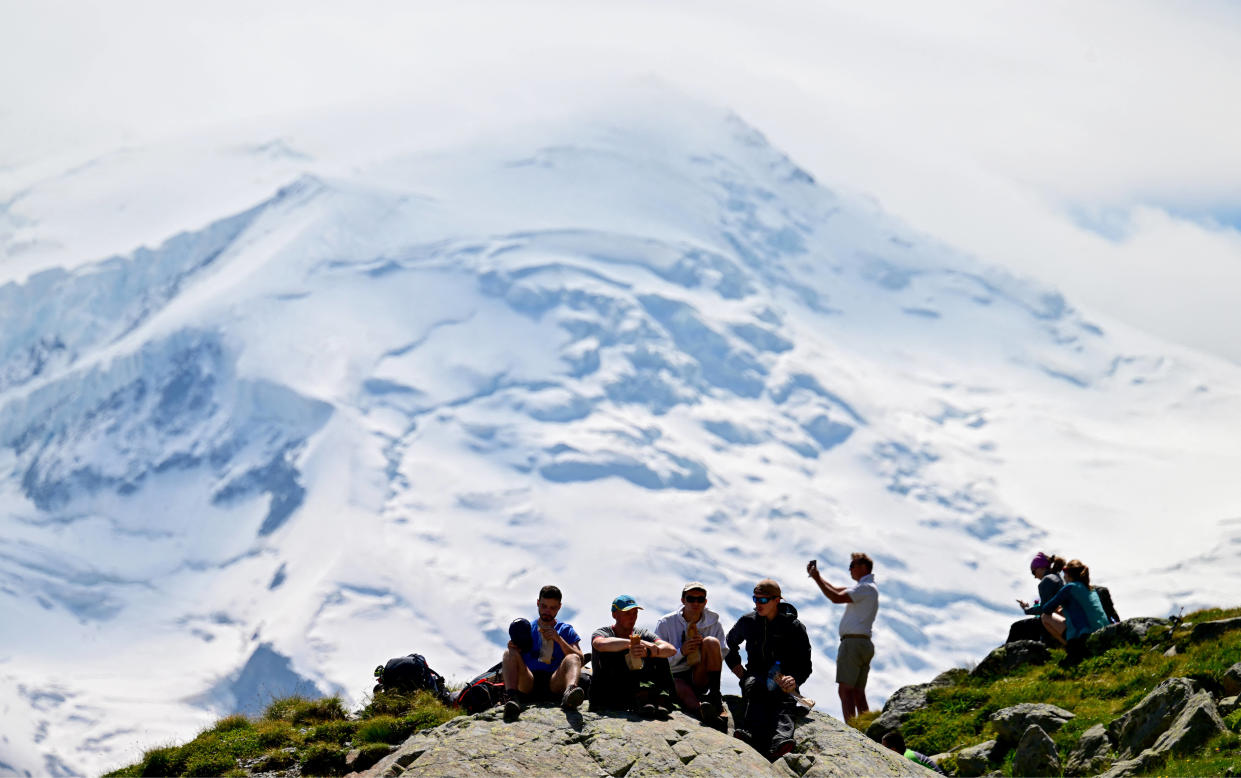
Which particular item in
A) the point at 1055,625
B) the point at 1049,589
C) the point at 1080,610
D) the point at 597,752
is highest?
the point at 1049,589

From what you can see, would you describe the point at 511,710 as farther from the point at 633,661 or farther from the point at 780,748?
the point at 780,748

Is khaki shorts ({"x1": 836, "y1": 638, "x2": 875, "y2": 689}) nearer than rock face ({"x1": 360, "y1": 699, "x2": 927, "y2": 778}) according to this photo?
No

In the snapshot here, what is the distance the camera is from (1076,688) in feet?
68.6

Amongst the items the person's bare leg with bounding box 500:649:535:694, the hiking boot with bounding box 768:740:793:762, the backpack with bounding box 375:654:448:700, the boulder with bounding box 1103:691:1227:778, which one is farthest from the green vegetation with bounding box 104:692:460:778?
the boulder with bounding box 1103:691:1227:778

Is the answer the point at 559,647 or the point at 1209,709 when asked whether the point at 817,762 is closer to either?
the point at 559,647

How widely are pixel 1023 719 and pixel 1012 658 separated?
14.2 feet

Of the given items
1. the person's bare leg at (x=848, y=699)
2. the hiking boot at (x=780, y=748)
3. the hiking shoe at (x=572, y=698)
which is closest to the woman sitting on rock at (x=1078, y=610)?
the person's bare leg at (x=848, y=699)

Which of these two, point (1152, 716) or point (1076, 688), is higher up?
point (1076, 688)

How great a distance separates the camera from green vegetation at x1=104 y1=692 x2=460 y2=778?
733 inches

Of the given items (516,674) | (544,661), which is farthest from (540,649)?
(516,674)

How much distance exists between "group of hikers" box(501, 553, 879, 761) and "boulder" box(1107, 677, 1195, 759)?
4260mm

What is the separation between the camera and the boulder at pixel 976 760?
742 inches

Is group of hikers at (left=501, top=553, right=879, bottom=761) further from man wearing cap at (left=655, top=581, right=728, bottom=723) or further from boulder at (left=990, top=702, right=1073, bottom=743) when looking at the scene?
boulder at (left=990, top=702, right=1073, bottom=743)

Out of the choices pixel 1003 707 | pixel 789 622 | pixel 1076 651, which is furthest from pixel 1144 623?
pixel 789 622
